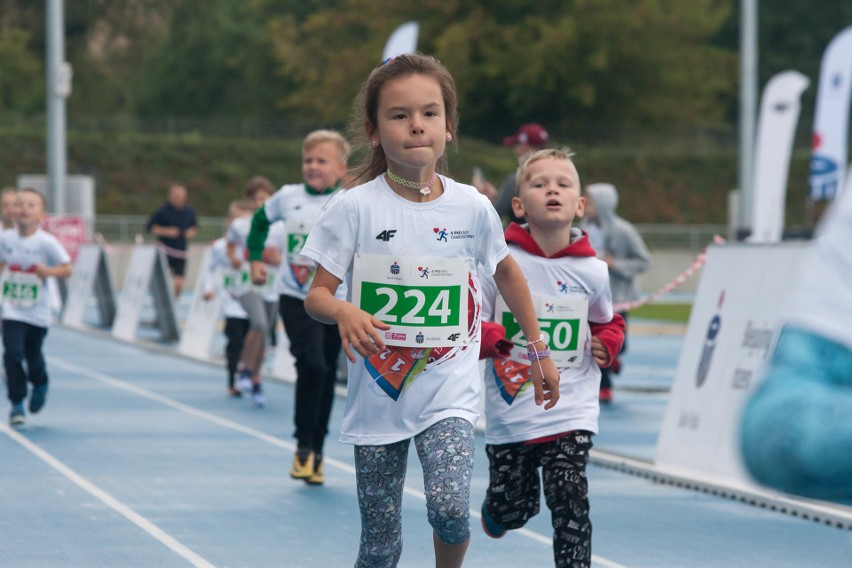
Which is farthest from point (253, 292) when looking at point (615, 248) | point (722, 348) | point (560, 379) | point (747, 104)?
point (747, 104)

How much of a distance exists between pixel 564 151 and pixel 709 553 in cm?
226

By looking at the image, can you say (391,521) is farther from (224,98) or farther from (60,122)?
(224,98)

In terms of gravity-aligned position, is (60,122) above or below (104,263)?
above

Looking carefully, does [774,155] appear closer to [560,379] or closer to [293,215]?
[293,215]

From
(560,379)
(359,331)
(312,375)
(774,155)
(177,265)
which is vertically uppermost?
(774,155)

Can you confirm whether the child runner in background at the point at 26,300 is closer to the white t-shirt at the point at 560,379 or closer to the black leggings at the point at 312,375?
the black leggings at the point at 312,375

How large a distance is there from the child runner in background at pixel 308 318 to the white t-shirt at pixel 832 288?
6.87 meters

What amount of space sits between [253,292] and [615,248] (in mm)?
3276

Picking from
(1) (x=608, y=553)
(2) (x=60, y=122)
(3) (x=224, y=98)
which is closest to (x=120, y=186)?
(3) (x=224, y=98)

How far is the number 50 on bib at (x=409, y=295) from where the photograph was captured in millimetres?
4938

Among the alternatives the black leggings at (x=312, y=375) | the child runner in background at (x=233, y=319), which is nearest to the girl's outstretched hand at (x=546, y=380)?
the black leggings at (x=312, y=375)

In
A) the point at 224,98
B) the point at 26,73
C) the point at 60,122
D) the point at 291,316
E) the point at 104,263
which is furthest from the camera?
the point at 224,98

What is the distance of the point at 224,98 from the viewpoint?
75.8 metres

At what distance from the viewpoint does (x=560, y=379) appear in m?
5.86
